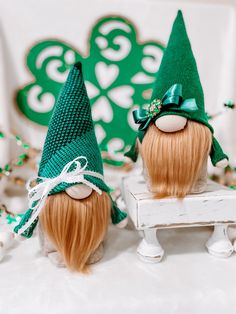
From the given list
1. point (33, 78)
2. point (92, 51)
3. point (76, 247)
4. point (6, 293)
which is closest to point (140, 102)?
point (92, 51)

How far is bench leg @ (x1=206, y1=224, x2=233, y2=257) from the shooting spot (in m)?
0.79

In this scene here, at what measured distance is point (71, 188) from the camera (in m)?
0.69

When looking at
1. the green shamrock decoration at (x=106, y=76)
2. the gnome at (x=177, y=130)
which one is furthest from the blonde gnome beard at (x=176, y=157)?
the green shamrock decoration at (x=106, y=76)

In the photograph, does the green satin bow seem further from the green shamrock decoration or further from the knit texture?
the green shamrock decoration

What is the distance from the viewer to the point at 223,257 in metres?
0.79

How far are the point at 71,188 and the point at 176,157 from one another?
0.78 feet

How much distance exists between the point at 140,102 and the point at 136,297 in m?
0.70

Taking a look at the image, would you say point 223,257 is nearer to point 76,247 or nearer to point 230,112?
point 76,247

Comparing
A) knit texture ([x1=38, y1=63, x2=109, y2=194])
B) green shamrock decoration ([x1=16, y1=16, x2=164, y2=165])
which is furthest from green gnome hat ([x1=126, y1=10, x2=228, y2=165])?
green shamrock decoration ([x1=16, y1=16, x2=164, y2=165])

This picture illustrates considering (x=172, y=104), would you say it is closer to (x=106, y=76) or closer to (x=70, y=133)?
(x=70, y=133)

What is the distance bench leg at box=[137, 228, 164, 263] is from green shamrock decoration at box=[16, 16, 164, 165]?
416mm

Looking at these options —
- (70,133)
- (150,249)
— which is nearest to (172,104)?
(70,133)

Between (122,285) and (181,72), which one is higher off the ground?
(181,72)

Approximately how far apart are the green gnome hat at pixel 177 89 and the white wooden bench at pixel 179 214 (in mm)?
98
